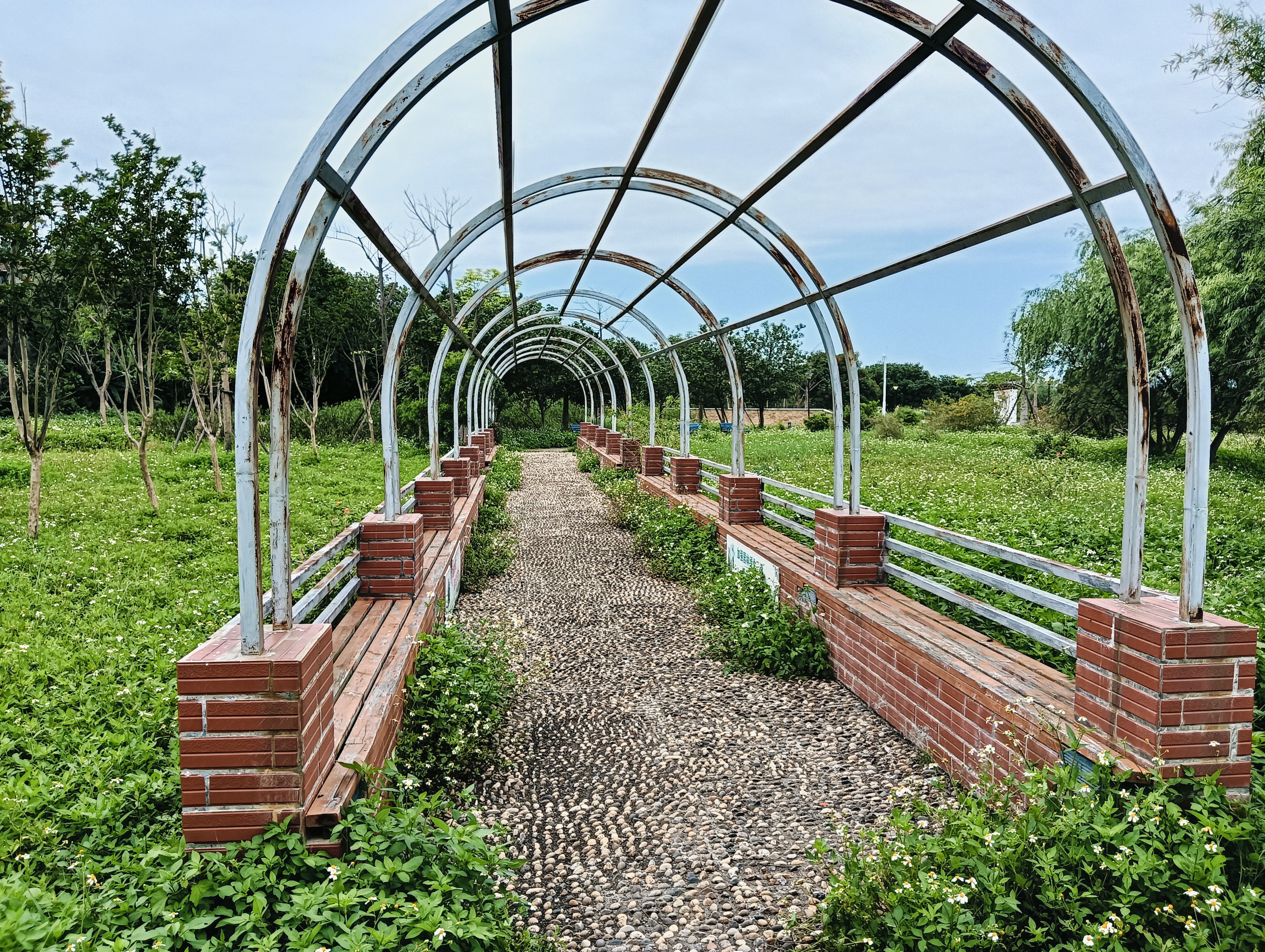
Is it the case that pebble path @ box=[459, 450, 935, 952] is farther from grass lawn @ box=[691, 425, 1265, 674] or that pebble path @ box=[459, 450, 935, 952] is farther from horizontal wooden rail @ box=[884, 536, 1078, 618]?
grass lawn @ box=[691, 425, 1265, 674]

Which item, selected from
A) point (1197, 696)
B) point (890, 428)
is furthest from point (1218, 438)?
point (1197, 696)

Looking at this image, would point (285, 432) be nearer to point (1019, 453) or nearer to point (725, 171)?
point (725, 171)

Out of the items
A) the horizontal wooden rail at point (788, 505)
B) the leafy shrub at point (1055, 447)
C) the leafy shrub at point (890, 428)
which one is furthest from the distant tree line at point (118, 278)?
the leafy shrub at point (890, 428)

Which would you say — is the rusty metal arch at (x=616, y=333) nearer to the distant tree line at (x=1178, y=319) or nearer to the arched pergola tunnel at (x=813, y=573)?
the arched pergola tunnel at (x=813, y=573)

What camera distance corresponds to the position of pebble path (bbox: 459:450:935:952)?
3.17 m

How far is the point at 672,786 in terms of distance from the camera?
165 inches

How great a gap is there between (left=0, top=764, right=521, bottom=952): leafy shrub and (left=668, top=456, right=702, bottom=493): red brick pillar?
381 inches

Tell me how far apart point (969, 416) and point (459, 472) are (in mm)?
30131

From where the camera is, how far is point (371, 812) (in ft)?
9.33

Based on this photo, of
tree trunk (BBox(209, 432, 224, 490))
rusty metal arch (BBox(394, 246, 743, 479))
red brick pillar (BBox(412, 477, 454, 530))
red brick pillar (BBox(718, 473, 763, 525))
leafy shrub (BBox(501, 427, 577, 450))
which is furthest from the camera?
leafy shrub (BBox(501, 427, 577, 450))

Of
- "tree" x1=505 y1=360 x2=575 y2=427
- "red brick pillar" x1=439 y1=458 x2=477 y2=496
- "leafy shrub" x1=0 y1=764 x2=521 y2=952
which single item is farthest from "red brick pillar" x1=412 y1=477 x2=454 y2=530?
"tree" x1=505 y1=360 x2=575 y2=427

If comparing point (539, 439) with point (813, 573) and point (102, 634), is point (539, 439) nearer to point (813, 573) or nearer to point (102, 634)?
point (813, 573)

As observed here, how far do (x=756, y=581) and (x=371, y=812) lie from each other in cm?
480

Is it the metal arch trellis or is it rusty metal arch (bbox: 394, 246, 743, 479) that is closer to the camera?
the metal arch trellis
